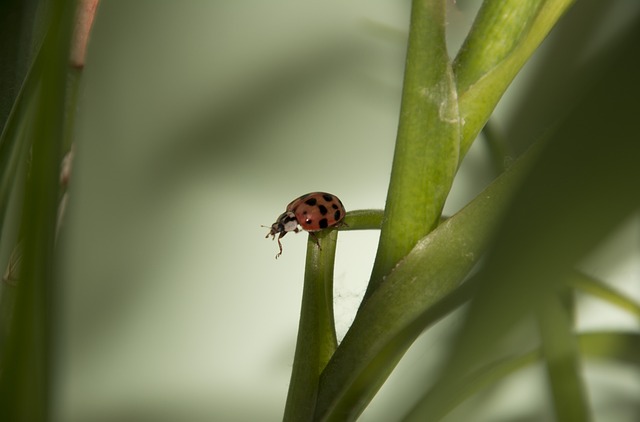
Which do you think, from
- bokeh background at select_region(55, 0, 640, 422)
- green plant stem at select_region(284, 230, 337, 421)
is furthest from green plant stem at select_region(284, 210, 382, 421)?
bokeh background at select_region(55, 0, 640, 422)

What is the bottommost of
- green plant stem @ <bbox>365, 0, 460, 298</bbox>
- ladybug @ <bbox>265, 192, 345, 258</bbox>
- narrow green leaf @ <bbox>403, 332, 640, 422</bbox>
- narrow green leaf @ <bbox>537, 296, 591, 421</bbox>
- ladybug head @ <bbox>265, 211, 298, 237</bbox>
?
narrow green leaf @ <bbox>537, 296, 591, 421</bbox>

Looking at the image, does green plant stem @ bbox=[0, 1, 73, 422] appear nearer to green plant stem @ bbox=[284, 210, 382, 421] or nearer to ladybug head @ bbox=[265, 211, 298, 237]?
green plant stem @ bbox=[284, 210, 382, 421]

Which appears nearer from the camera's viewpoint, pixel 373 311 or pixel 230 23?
pixel 373 311

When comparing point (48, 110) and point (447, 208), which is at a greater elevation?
point (447, 208)

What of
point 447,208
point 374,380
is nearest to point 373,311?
point 374,380

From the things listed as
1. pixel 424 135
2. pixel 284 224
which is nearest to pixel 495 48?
pixel 424 135

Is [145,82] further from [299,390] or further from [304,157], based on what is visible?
[299,390]

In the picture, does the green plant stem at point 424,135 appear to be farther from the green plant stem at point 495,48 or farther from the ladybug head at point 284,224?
the ladybug head at point 284,224
